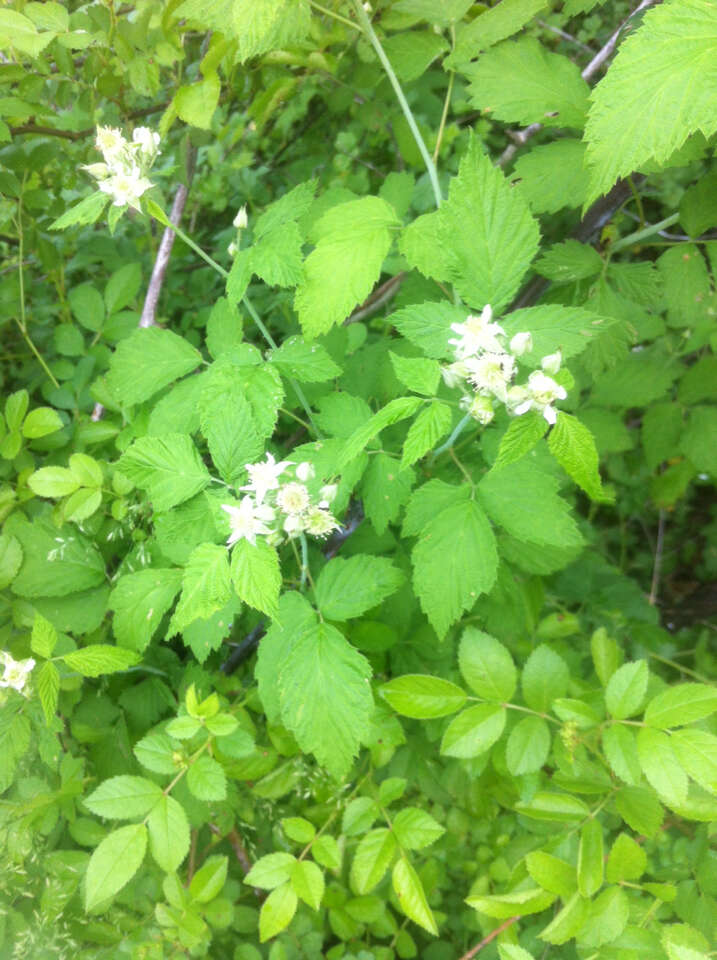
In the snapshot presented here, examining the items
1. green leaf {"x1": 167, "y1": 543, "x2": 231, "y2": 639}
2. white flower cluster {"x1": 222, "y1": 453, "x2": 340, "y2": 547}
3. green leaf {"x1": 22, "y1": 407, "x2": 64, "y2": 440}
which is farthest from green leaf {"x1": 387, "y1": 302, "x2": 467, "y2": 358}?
green leaf {"x1": 22, "y1": 407, "x2": 64, "y2": 440}

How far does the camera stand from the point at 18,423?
1775 mm

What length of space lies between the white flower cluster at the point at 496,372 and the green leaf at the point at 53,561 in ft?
3.62

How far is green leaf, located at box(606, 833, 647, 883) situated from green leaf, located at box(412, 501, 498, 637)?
20.3 inches

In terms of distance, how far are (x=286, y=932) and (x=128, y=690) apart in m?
0.74

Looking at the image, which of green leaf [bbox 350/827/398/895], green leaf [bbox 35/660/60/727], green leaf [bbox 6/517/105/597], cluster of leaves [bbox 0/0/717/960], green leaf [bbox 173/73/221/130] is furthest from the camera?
green leaf [bbox 6/517/105/597]

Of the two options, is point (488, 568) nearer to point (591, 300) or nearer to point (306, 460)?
point (306, 460)

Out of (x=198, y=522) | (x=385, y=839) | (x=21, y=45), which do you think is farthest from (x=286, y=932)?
(x=21, y=45)

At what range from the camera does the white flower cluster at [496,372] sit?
1.01 m

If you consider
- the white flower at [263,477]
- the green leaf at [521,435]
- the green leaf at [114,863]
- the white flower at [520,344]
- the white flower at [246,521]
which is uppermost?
the white flower at [520,344]

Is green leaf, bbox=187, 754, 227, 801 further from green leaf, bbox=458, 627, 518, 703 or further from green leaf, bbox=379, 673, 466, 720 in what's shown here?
green leaf, bbox=458, 627, 518, 703

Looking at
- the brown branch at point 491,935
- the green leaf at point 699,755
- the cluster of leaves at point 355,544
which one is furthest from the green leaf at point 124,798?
the green leaf at point 699,755

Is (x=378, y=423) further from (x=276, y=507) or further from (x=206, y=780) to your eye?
(x=206, y=780)

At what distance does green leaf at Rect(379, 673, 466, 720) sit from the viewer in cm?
136

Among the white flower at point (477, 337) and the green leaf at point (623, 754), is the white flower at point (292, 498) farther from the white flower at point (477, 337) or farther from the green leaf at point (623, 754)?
the green leaf at point (623, 754)
